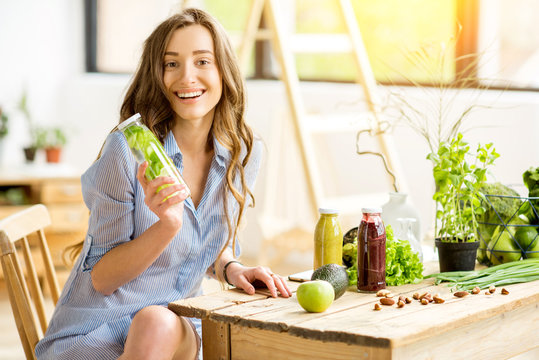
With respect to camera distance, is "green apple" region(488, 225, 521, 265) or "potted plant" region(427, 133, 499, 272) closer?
"potted plant" region(427, 133, 499, 272)

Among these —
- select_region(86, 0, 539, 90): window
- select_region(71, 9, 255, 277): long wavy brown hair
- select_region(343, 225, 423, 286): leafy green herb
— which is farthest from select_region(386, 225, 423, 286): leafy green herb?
select_region(86, 0, 539, 90): window

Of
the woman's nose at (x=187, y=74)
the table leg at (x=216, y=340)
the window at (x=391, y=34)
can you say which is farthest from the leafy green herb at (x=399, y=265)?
the window at (x=391, y=34)

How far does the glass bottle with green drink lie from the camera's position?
65.0 inches

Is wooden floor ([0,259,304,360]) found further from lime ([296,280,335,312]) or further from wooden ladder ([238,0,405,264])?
lime ([296,280,335,312])

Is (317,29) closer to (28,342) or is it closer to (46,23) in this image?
(46,23)

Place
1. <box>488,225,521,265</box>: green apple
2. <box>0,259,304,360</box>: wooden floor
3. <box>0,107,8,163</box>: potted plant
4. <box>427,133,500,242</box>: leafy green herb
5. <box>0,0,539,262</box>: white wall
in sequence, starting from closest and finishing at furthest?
<box>427,133,500,242</box>: leafy green herb < <box>488,225,521,265</box>: green apple < <box>0,259,304,360</box>: wooden floor < <box>0,0,539,262</box>: white wall < <box>0,107,8,163</box>: potted plant

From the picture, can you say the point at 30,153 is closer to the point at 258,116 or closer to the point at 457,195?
the point at 258,116

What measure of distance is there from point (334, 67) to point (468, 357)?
12.0 ft

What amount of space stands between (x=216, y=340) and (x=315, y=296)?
22cm

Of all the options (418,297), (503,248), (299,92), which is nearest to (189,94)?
(418,297)

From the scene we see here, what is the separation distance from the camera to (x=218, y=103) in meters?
2.13

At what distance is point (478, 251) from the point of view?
83.7 inches

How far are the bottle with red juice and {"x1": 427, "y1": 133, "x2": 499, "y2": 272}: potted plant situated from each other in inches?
10.3

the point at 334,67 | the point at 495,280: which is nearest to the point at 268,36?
the point at 334,67
